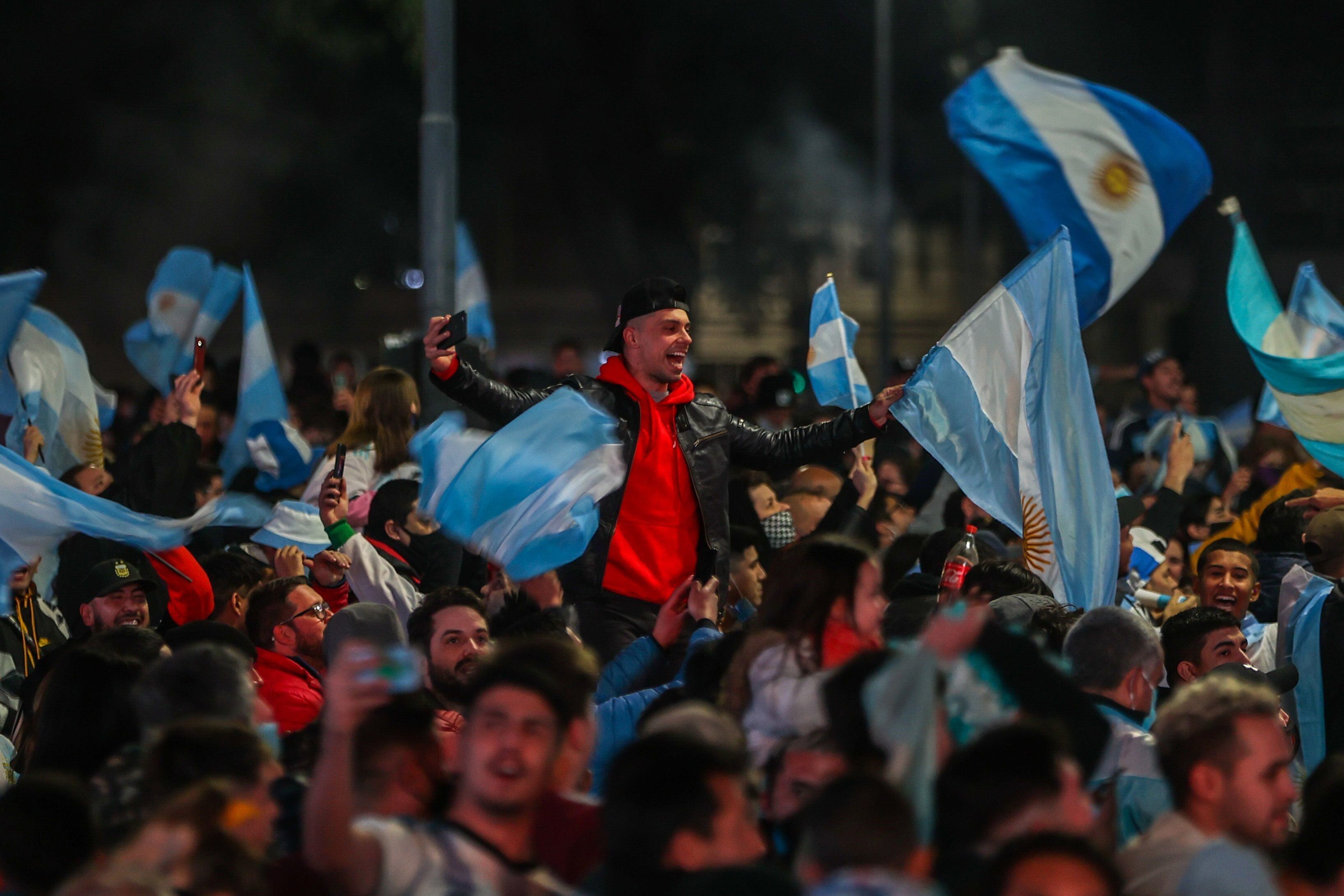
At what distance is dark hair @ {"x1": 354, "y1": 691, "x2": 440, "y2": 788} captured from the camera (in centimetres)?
405

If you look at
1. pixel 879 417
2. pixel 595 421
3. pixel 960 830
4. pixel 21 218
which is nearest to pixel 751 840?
pixel 960 830

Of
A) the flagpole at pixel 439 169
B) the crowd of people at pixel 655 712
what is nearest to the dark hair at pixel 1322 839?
the crowd of people at pixel 655 712

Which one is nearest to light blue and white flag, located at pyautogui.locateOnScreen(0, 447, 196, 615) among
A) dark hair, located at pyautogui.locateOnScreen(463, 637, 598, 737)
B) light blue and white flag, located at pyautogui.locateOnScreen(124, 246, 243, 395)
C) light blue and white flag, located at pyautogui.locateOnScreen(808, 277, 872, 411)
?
dark hair, located at pyautogui.locateOnScreen(463, 637, 598, 737)

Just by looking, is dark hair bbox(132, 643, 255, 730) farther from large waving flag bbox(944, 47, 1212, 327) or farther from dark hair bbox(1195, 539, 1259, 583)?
large waving flag bbox(944, 47, 1212, 327)

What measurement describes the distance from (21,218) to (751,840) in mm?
22399

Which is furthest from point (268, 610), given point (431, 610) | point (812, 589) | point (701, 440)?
point (812, 589)

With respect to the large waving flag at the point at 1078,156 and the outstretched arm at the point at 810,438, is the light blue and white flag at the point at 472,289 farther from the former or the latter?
the outstretched arm at the point at 810,438

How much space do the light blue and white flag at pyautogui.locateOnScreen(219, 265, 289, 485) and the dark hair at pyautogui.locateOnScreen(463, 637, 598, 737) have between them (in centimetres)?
643

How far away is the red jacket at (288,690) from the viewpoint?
5941 mm

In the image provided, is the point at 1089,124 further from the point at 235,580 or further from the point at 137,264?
the point at 137,264

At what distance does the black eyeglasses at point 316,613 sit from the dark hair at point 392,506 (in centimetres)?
118

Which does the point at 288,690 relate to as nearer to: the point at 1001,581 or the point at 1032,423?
the point at 1001,581

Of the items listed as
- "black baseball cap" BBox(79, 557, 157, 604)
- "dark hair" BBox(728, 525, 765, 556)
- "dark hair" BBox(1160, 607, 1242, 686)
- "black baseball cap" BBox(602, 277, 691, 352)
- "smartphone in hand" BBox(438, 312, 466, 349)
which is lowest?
"dark hair" BBox(728, 525, 765, 556)

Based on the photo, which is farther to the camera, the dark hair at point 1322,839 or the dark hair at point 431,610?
the dark hair at point 431,610
